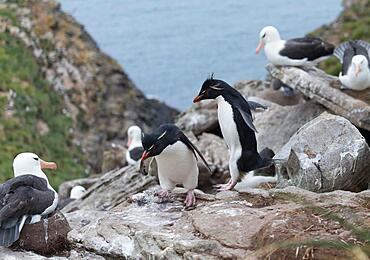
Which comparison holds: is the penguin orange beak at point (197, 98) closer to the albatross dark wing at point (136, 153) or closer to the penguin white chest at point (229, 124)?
the penguin white chest at point (229, 124)

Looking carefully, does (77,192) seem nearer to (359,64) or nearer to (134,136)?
(134,136)

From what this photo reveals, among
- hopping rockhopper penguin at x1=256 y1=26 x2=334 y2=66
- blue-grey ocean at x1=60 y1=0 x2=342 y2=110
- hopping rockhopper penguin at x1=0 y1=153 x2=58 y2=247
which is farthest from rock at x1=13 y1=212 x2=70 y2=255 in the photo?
blue-grey ocean at x1=60 y1=0 x2=342 y2=110

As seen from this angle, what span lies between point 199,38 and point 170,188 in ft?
124

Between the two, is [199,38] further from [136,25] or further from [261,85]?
[261,85]

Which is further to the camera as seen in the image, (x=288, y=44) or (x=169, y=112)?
(x=169, y=112)

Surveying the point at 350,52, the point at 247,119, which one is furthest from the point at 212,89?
the point at 350,52

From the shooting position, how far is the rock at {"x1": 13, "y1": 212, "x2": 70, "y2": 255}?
23.8ft

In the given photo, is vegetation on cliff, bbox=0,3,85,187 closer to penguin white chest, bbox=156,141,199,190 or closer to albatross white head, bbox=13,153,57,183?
albatross white head, bbox=13,153,57,183

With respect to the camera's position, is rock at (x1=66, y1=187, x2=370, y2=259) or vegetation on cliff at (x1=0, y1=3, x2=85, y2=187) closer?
rock at (x1=66, y1=187, x2=370, y2=259)

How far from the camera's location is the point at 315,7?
52.1 metres

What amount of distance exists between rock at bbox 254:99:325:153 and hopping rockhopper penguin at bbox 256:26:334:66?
0.70 metres

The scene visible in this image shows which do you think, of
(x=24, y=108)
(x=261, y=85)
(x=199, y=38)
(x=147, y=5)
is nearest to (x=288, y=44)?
(x=261, y=85)

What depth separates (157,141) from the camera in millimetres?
7953

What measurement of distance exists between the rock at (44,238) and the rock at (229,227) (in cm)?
14
